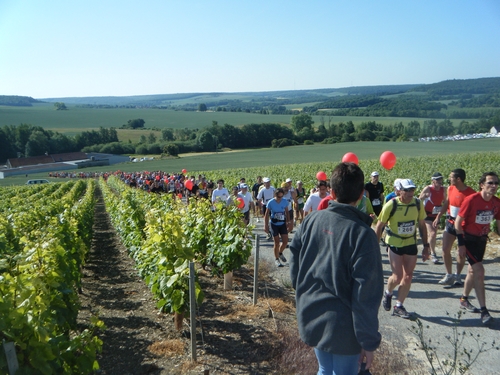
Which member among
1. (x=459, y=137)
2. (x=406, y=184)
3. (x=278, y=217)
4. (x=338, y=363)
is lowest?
(x=459, y=137)

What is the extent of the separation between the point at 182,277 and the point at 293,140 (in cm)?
8984

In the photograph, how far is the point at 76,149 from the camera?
11194cm

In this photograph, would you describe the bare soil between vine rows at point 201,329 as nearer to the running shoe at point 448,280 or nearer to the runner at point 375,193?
the running shoe at point 448,280

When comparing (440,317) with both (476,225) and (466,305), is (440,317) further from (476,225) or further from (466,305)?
(476,225)

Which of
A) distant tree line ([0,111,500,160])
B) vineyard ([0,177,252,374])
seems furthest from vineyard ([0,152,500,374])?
distant tree line ([0,111,500,160])

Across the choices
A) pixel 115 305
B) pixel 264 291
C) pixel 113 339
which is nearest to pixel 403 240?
pixel 264 291

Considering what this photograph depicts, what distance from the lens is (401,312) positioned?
19.1ft

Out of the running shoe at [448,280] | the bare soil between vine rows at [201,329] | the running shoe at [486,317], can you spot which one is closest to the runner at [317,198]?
the bare soil between vine rows at [201,329]

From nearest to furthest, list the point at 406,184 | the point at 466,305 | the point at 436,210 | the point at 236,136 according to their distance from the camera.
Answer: the point at 406,184 < the point at 466,305 < the point at 436,210 < the point at 236,136

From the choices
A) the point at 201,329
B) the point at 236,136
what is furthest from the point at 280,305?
the point at 236,136

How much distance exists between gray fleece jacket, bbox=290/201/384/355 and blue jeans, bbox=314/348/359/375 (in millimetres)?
71

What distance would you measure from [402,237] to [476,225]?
0.96 metres

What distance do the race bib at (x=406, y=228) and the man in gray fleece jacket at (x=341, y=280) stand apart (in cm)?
332

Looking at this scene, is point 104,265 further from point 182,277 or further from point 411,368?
point 411,368
